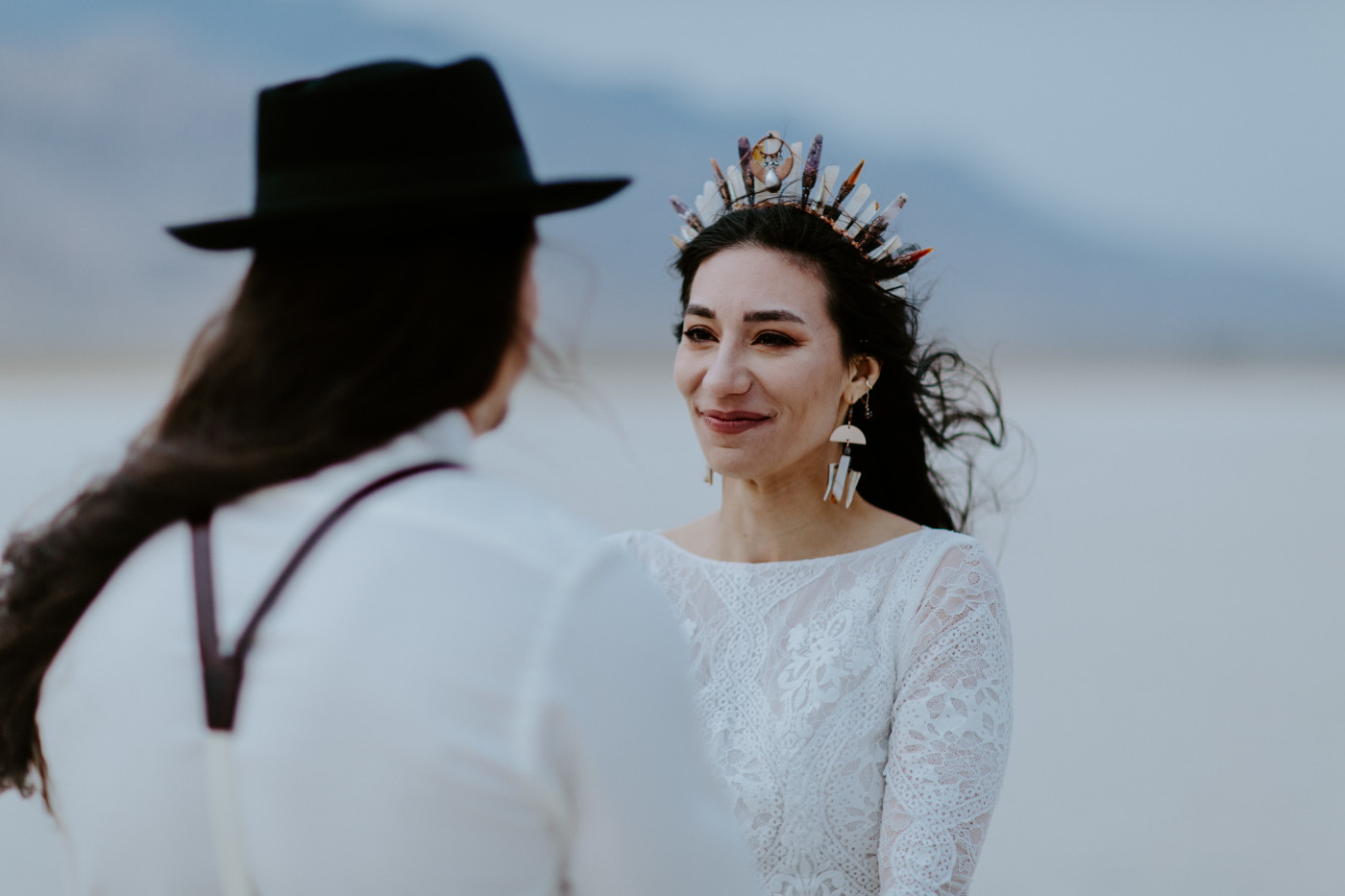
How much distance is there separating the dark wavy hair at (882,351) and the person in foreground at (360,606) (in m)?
1.18

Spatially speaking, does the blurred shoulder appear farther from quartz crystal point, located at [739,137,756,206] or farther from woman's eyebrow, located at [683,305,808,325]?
quartz crystal point, located at [739,137,756,206]

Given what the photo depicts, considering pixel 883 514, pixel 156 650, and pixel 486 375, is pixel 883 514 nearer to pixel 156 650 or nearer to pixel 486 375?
pixel 486 375

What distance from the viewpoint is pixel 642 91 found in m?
17.9

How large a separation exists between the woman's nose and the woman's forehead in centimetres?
8

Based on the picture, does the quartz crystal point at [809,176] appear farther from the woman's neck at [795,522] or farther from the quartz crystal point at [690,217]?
the woman's neck at [795,522]

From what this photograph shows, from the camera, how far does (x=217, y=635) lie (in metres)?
0.80

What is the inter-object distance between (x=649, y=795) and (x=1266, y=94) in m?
19.3

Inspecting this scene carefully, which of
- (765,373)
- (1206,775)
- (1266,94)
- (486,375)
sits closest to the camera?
(486,375)

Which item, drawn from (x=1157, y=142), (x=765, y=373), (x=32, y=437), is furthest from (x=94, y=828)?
(x=1157, y=142)

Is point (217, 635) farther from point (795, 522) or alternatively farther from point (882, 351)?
point (882, 351)

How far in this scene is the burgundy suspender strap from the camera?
2.61 ft

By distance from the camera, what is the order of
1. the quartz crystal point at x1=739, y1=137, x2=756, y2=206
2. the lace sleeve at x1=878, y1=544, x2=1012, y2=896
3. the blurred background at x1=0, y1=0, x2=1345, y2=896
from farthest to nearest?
1. the blurred background at x1=0, y1=0, x2=1345, y2=896
2. the quartz crystal point at x1=739, y1=137, x2=756, y2=206
3. the lace sleeve at x1=878, y1=544, x2=1012, y2=896

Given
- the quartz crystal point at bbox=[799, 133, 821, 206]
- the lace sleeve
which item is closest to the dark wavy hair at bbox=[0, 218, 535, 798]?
the lace sleeve

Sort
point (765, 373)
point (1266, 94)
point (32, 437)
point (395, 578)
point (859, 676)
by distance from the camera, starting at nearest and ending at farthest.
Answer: point (395, 578) < point (859, 676) < point (765, 373) < point (32, 437) < point (1266, 94)
